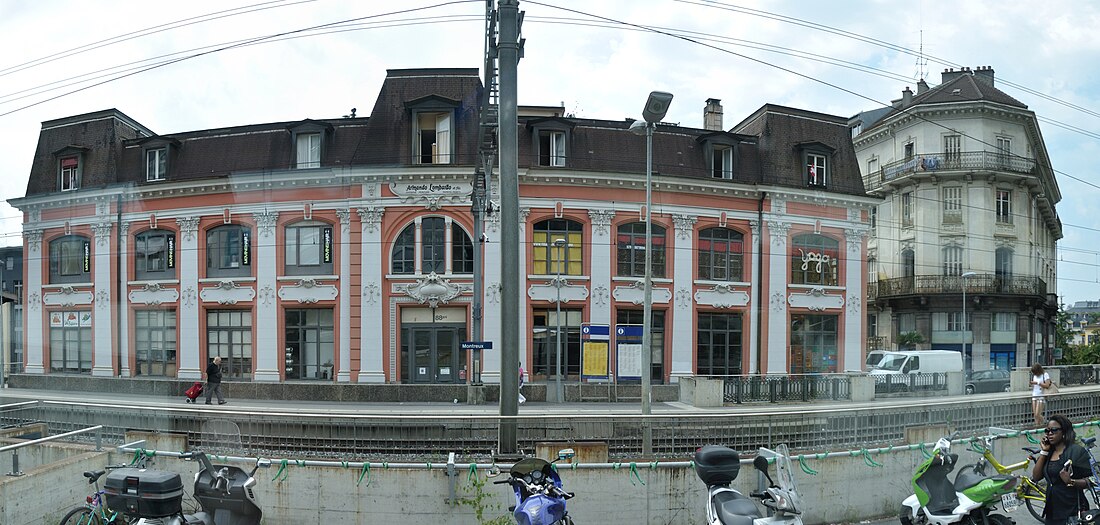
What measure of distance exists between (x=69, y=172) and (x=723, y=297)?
71.9 feet

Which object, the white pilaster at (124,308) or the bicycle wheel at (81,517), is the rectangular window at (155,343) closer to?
the white pilaster at (124,308)

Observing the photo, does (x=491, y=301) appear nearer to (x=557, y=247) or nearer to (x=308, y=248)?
(x=557, y=247)

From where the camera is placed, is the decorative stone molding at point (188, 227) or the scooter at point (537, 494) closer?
the scooter at point (537, 494)

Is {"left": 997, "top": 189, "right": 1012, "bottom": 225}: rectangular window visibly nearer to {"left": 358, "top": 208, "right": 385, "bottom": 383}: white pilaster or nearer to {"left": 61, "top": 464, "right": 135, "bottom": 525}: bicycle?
{"left": 358, "top": 208, "right": 385, "bottom": 383}: white pilaster

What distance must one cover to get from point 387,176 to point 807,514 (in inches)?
776

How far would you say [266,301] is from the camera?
24.7 metres

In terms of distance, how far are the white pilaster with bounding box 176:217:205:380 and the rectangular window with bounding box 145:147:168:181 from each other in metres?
1.56

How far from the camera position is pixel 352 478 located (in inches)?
320

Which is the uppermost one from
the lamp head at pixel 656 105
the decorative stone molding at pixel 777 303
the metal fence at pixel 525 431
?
the lamp head at pixel 656 105

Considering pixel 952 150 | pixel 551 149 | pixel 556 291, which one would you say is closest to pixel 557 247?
pixel 556 291

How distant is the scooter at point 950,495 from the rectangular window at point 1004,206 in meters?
22.9

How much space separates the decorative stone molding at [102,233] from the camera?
21.0m

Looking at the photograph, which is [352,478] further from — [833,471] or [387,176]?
[387,176]

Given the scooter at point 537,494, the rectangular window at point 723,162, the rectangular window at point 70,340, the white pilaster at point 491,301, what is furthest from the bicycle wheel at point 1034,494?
the rectangular window at point 70,340
